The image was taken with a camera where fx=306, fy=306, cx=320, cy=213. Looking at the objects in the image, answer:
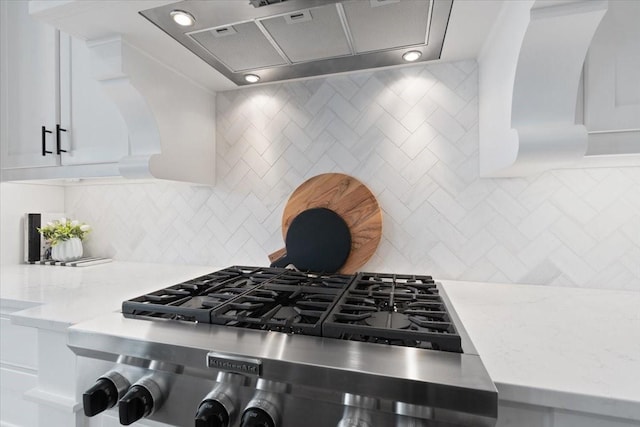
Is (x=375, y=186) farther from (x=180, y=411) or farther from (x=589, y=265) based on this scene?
(x=180, y=411)

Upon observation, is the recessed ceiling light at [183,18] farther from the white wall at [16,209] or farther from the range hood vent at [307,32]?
the white wall at [16,209]

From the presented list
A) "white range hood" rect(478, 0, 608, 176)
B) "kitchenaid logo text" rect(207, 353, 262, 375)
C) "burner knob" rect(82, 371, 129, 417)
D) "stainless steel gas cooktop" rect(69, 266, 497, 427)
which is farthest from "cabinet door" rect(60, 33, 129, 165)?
"white range hood" rect(478, 0, 608, 176)

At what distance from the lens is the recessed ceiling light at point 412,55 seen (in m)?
1.12

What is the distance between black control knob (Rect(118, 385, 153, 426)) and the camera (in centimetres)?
60

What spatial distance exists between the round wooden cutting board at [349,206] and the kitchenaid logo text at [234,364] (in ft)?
2.40

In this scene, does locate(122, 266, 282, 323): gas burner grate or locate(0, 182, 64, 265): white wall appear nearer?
locate(122, 266, 282, 323): gas burner grate

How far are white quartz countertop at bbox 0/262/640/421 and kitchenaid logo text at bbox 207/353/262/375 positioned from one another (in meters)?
0.42

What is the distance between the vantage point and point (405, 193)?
126 centimetres

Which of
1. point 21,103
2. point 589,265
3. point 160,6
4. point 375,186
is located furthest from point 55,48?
point 589,265

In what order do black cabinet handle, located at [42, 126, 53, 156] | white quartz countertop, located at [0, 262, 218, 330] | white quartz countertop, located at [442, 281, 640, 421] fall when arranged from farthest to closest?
black cabinet handle, located at [42, 126, 53, 156], white quartz countertop, located at [0, 262, 218, 330], white quartz countertop, located at [442, 281, 640, 421]

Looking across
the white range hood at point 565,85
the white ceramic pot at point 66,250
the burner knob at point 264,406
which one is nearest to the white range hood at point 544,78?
the white range hood at point 565,85

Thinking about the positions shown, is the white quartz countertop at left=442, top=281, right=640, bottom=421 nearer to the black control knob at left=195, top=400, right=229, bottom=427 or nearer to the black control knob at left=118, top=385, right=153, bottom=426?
the black control knob at left=195, top=400, right=229, bottom=427

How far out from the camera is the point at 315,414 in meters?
0.56

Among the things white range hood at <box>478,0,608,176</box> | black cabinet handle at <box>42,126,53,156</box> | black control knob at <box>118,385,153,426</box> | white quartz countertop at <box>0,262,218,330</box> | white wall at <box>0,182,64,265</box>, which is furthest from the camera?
white wall at <box>0,182,64,265</box>
